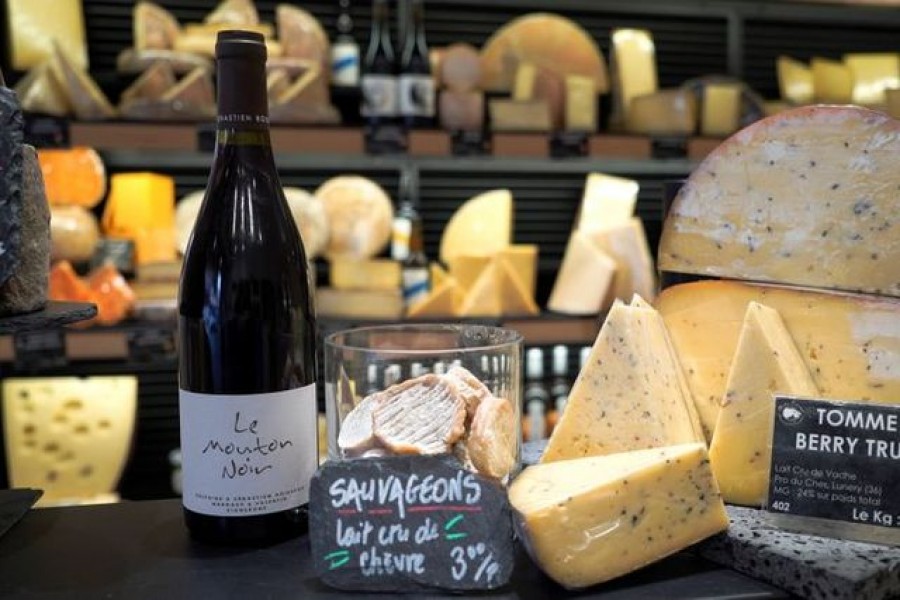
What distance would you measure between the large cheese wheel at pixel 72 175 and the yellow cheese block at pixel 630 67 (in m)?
1.49

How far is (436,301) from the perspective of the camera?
2.18m

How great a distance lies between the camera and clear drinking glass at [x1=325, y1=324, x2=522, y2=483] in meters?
0.69

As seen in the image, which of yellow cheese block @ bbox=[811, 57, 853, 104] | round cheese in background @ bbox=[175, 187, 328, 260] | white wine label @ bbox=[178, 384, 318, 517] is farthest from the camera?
yellow cheese block @ bbox=[811, 57, 853, 104]

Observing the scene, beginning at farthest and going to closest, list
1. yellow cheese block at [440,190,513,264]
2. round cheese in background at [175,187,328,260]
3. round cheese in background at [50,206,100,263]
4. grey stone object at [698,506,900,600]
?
yellow cheese block at [440,190,513,264] < round cheese in background at [175,187,328,260] < round cheese in background at [50,206,100,263] < grey stone object at [698,506,900,600]

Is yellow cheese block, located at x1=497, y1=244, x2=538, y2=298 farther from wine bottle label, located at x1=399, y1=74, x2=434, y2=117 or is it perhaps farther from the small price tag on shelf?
the small price tag on shelf

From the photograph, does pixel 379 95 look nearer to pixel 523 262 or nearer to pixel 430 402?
pixel 523 262

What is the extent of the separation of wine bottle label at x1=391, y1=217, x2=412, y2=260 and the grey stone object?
1.70 m

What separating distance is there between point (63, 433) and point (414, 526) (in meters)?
1.80

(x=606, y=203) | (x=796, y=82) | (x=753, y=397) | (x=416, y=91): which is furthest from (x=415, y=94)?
(x=753, y=397)

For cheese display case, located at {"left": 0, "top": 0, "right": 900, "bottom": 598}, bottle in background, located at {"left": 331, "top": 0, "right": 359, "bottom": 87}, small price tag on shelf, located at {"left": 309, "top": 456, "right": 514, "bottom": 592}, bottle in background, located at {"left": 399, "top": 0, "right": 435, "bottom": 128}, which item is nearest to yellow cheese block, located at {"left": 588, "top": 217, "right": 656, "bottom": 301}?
cheese display case, located at {"left": 0, "top": 0, "right": 900, "bottom": 598}

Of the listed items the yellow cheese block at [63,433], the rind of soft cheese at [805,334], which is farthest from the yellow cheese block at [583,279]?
the rind of soft cheese at [805,334]

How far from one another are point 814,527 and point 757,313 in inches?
8.0

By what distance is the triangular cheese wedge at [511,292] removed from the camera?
2246mm

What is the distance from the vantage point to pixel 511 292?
7.39 feet
